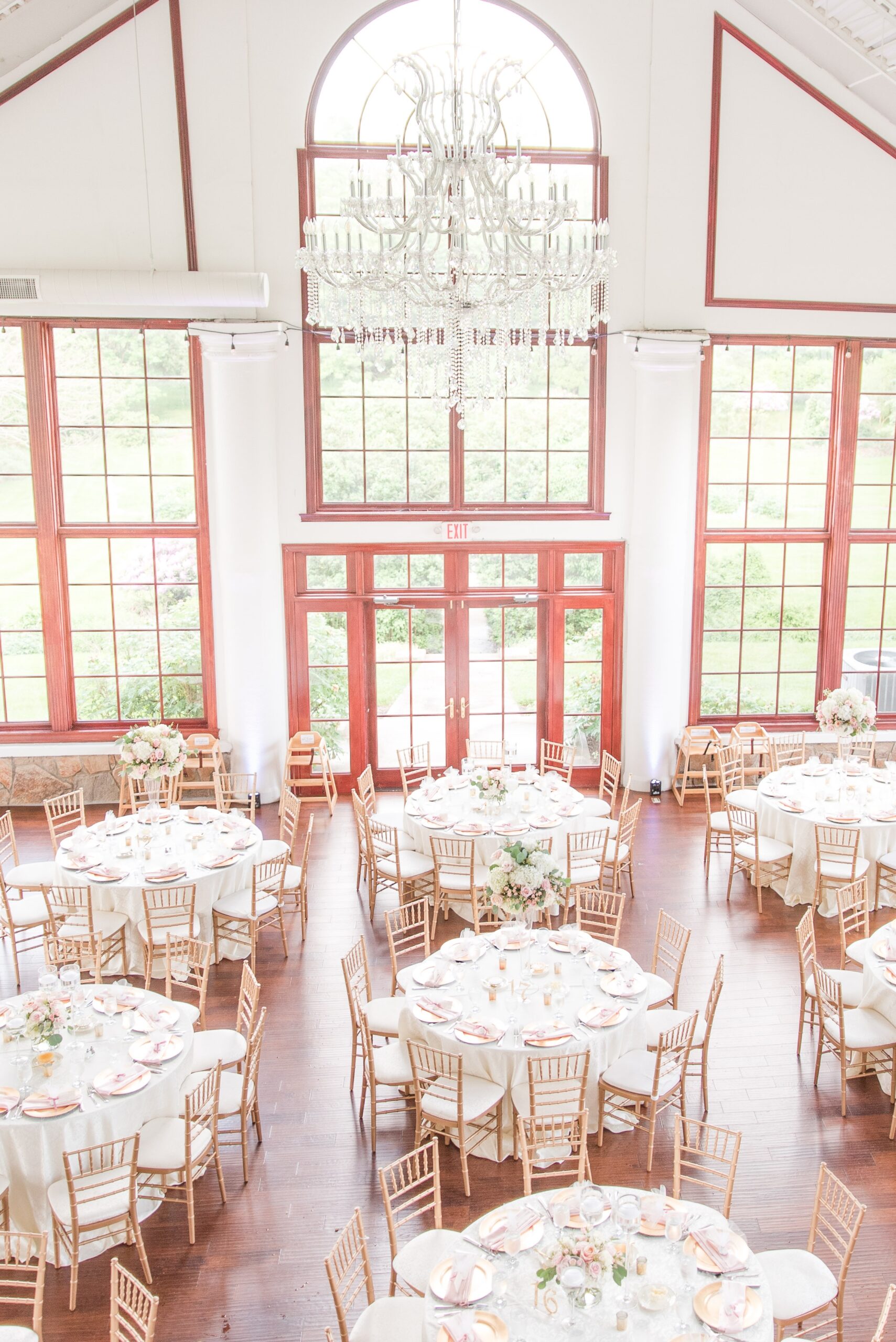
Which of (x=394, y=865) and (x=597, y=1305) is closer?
(x=597, y=1305)

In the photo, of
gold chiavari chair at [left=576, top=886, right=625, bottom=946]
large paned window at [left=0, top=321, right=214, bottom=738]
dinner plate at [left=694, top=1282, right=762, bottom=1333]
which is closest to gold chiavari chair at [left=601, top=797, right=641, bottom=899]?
gold chiavari chair at [left=576, top=886, right=625, bottom=946]

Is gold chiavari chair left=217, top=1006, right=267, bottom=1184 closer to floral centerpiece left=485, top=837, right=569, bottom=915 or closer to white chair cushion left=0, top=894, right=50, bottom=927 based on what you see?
floral centerpiece left=485, top=837, right=569, bottom=915

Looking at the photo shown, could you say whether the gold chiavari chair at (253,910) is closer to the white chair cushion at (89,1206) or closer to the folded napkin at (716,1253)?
the white chair cushion at (89,1206)

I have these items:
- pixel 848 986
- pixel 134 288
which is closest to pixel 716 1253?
Answer: pixel 848 986

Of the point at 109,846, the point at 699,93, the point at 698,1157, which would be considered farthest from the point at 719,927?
the point at 699,93

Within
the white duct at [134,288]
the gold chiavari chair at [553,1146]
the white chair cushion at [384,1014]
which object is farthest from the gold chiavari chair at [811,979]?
the white duct at [134,288]

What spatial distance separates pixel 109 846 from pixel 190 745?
3224 millimetres

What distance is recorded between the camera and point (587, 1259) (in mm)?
4344

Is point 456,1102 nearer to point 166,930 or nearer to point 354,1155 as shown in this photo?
point 354,1155

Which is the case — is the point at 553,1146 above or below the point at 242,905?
below

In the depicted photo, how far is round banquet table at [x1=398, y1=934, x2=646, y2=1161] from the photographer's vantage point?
20.4 ft

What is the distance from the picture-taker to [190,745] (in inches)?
480

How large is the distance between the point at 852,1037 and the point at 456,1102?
8.37ft

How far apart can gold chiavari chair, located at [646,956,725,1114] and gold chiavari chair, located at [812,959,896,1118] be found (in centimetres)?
68
